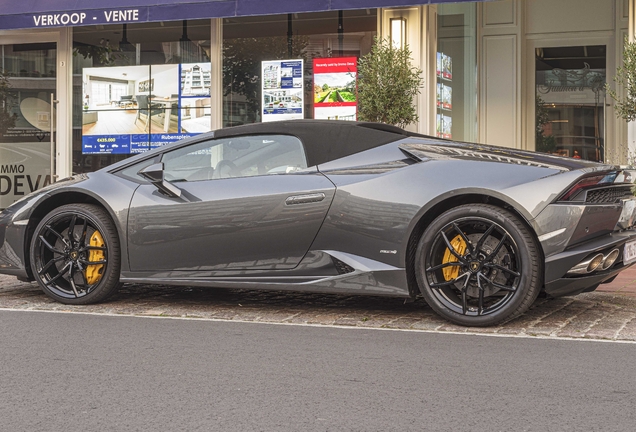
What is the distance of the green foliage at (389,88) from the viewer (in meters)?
11.1

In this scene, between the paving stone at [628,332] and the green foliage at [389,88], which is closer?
the paving stone at [628,332]

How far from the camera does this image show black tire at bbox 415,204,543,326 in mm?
5113

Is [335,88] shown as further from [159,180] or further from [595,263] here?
[595,263]

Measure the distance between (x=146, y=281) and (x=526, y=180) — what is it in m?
2.69

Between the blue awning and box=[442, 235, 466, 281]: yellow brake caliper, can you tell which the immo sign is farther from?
box=[442, 235, 466, 281]: yellow brake caliper

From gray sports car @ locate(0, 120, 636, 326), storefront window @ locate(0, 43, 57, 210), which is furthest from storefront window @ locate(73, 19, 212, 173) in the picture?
gray sports car @ locate(0, 120, 636, 326)

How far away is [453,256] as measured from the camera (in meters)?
5.32

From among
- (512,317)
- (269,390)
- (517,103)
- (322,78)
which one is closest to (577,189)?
(512,317)

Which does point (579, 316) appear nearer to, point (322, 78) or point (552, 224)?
point (552, 224)

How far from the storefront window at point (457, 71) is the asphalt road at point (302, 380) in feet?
24.4

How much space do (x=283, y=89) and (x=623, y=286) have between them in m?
6.35

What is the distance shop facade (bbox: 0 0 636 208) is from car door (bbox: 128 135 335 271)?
5405 millimetres

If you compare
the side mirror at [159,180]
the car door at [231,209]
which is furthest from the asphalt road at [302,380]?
the side mirror at [159,180]

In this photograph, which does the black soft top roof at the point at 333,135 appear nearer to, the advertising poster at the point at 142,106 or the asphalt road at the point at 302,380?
the asphalt road at the point at 302,380
